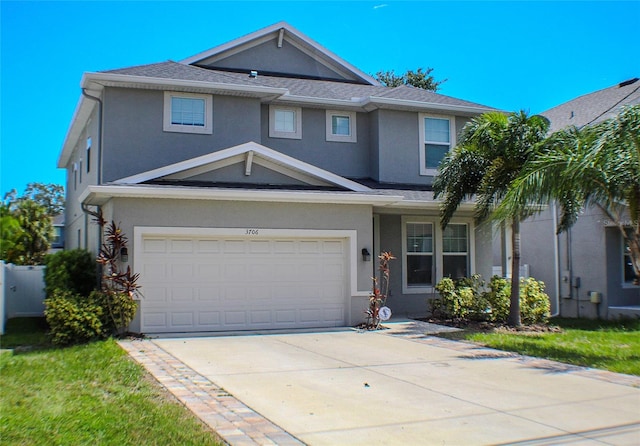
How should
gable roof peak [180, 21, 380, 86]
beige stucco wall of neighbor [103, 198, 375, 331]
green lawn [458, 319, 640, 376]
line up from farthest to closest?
gable roof peak [180, 21, 380, 86]
beige stucco wall of neighbor [103, 198, 375, 331]
green lawn [458, 319, 640, 376]

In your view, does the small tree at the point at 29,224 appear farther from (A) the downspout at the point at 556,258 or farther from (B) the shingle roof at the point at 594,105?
(B) the shingle roof at the point at 594,105

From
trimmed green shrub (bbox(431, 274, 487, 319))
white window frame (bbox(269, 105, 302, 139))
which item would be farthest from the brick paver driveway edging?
white window frame (bbox(269, 105, 302, 139))

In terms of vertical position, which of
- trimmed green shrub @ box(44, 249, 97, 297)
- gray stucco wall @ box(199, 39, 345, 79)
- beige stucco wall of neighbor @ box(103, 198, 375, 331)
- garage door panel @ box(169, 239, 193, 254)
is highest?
gray stucco wall @ box(199, 39, 345, 79)

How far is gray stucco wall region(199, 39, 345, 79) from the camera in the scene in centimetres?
2017

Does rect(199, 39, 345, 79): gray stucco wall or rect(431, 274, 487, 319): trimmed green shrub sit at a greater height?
rect(199, 39, 345, 79): gray stucco wall

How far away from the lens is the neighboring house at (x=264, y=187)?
1386 centimetres

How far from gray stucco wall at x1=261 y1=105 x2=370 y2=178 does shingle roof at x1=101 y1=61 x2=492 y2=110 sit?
71 cm

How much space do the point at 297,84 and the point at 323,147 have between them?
229 cm

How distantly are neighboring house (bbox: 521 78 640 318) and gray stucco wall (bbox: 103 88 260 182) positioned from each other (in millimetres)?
9335

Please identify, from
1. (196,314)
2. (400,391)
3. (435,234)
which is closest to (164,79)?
(196,314)

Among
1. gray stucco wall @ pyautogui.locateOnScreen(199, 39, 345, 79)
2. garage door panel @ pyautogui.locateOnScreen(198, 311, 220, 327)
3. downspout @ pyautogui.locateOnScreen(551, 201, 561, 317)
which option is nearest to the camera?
garage door panel @ pyautogui.locateOnScreen(198, 311, 220, 327)

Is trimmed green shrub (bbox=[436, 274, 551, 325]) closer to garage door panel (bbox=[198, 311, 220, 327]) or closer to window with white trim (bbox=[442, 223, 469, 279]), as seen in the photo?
window with white trim (bbox=[442, 223, 469, 279])

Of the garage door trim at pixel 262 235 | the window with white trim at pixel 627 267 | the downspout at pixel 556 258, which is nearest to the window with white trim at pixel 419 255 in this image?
the garage door trim at pixel 262 235

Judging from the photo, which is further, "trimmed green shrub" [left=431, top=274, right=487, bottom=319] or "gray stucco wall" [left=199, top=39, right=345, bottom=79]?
"gray stucco wall" [left=199, top=39, right=345, bottom=79]
